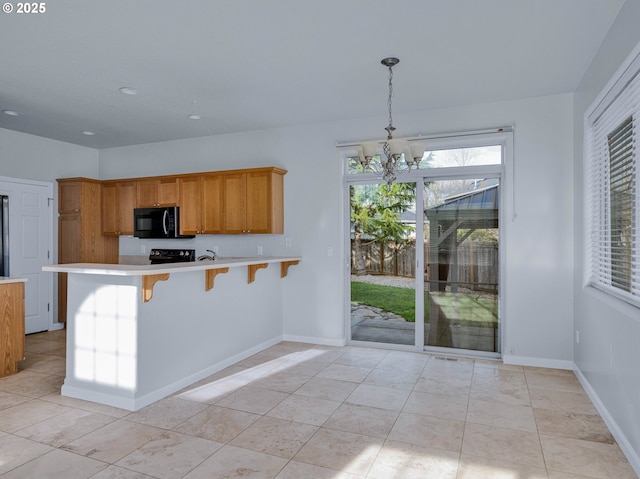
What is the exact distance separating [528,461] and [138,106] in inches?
177

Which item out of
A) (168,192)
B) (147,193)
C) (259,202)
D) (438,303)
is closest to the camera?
(438,303)

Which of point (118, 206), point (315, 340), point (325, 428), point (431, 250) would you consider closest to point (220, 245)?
point (118, 206)

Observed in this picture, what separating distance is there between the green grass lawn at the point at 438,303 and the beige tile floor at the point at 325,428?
625 mm

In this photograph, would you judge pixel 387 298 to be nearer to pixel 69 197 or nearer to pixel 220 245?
pixel 220 245

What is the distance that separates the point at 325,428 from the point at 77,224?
469 centimetres

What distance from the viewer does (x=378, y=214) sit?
488cm

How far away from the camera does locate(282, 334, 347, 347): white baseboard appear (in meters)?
4.92

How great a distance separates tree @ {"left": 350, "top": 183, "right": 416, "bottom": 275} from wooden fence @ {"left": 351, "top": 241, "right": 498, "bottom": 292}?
12cm

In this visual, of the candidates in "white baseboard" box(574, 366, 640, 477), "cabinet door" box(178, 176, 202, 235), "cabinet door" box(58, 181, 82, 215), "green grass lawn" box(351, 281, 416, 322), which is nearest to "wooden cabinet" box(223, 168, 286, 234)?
"cabinet door" box(178, 176, 202, 235)

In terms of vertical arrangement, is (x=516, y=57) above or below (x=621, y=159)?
above

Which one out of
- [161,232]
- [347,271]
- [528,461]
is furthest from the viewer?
[161,232]

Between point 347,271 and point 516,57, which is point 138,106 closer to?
point 347,271

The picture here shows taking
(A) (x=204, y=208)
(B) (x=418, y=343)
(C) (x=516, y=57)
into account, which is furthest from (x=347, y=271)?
(C) (x=516, y=57)

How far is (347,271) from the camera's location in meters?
4.98
